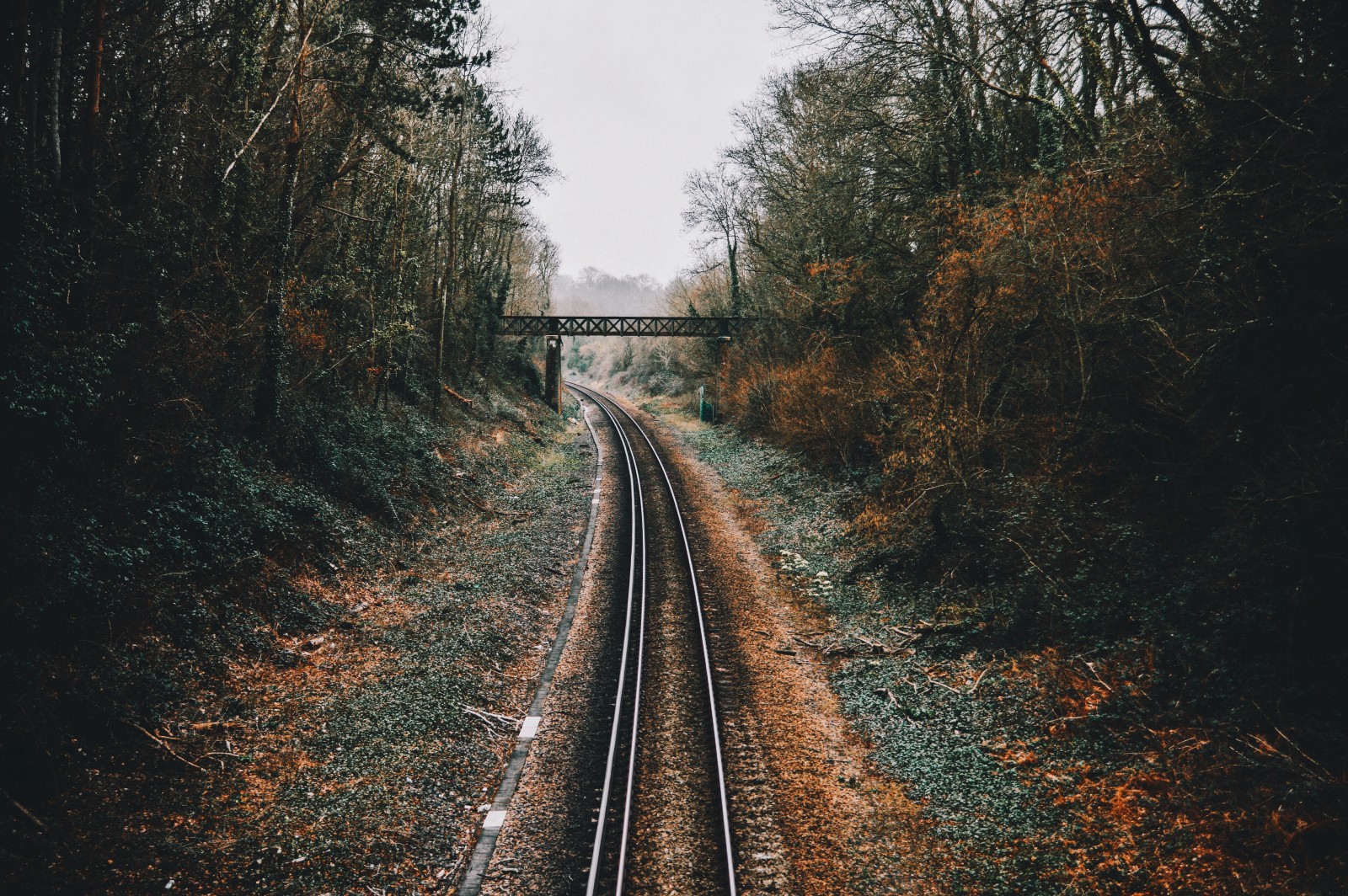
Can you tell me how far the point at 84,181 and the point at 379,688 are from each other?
8.75 meters

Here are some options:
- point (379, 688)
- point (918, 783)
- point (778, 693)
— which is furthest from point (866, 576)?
point (379, 688)

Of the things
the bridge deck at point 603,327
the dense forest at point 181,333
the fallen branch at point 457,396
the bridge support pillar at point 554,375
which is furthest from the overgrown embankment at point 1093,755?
the bridge support pillar at point 554,375

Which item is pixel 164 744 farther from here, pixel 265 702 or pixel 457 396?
pixel 457 396

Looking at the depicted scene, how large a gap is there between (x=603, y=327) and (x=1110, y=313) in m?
30.6

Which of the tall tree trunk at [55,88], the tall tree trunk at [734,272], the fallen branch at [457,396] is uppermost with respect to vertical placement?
the tall tree trunk at [734,272]

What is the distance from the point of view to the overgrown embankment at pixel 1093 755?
17.2ft

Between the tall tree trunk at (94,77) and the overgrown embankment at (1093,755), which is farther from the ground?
the tall tree trunk at (94,77)

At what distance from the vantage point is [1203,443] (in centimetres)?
773

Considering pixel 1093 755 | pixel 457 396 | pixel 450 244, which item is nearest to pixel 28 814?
pixel 1093 755

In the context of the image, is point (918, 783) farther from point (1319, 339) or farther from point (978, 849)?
point (1319, 339)

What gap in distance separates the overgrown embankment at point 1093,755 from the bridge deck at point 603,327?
25.4 metres

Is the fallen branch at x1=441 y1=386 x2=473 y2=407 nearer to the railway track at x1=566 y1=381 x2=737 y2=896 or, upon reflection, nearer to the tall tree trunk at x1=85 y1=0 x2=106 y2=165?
the railway track at x1=566 y1=381 x2=737 y2=896

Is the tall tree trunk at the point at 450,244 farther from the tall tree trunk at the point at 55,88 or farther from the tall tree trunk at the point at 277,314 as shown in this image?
the tall tree trunk at the point at 55,88

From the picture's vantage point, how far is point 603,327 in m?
37.5
